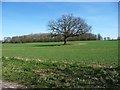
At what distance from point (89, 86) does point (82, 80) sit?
1.04 m

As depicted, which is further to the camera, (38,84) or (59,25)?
(59,25)

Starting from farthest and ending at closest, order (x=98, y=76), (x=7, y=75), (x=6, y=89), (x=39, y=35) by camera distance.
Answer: (x=39, y=35) < (x=7, y=75) < (x=98, y=76) < (x=6, y=89)

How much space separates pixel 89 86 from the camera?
927 cm

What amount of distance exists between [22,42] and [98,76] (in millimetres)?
91099

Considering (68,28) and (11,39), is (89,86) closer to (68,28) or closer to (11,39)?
(68,28)

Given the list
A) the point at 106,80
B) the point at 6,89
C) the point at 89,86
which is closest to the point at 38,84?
the point at 6,89

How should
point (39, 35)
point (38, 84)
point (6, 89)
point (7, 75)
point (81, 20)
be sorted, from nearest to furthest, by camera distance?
point (6, 89) → point (38, 84) → point (7, 75) → point (81, 20) → point (39, 35)

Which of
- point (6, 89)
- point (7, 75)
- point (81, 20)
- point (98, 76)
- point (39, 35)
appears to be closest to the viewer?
point (6, 89)

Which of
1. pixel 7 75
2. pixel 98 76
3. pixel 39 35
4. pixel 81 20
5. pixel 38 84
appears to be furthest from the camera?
pixel 39 35

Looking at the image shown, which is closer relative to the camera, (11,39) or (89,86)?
(89,86)

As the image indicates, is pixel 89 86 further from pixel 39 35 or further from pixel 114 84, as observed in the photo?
pixel 39 35

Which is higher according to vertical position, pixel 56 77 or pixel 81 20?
pixel 81 20

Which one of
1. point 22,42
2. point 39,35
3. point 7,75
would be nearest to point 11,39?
point 22,42

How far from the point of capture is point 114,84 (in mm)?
9672
